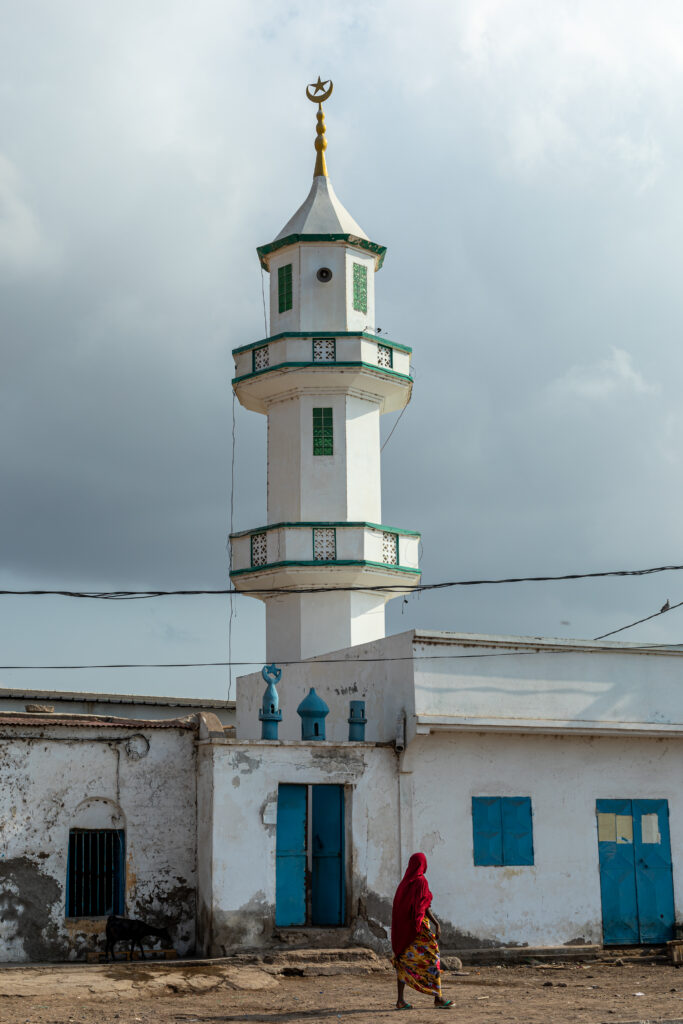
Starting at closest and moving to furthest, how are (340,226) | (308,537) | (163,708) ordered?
(308,537)
(340,226)
(163,708)

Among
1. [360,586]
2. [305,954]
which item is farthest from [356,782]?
[360,586]

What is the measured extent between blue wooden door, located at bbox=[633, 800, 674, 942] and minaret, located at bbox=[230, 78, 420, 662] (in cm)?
725

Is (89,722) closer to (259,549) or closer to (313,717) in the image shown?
(313,717)

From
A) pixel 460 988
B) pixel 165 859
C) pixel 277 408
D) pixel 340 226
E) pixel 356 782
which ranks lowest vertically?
pixel 460 988

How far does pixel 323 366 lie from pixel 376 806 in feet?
33.8

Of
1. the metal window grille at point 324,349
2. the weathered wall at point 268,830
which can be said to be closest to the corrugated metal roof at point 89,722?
the weathered wall at point 268,830

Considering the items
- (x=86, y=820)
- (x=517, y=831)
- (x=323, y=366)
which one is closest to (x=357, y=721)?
(x=517, y=831)

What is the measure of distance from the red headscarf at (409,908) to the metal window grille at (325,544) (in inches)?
455

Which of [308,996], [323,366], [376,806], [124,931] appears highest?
[323,366]

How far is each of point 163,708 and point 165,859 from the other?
13.3 meters

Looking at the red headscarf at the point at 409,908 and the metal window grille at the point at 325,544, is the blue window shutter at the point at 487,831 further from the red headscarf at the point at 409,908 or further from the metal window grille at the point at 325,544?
the metal window grille at the point at 325,544

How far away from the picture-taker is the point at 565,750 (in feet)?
58.2

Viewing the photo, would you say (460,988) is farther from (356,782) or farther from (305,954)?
(356,782)

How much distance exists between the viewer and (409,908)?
39.2 ft
